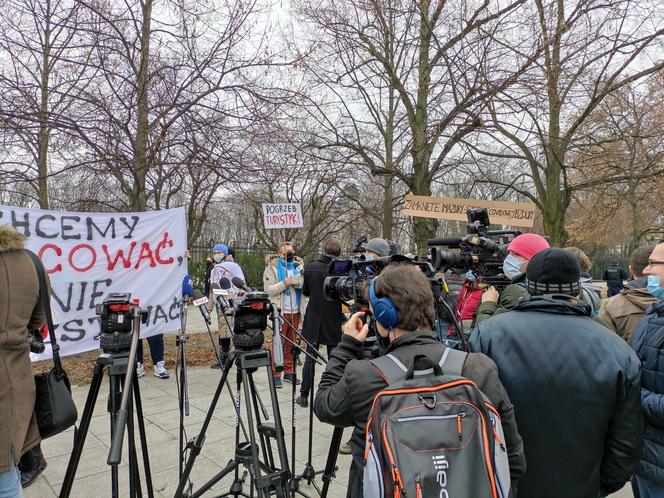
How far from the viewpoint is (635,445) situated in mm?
1952

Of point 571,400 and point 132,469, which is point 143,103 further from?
point 571,400

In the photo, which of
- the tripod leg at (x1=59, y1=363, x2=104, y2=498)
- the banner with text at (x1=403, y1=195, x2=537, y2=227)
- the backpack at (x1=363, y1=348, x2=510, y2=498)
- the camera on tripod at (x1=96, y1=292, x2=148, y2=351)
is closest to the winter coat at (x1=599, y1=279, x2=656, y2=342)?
the backpack at (x1=363, y1=348, x2=510, y2=498)

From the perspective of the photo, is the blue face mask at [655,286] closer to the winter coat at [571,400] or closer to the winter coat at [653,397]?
the winter coat at [653,397]

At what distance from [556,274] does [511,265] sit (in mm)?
1101

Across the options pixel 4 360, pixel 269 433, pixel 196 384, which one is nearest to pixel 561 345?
pixel 269 433

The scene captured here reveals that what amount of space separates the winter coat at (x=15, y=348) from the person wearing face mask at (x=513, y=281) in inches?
94.8

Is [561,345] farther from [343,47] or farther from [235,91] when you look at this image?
[343,47]

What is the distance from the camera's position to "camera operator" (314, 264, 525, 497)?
1690mm

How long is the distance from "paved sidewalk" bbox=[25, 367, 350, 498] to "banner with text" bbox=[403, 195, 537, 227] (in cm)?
358

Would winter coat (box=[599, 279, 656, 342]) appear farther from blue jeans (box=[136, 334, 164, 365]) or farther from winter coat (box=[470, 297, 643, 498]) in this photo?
blue jeans (box=[136, 334, 164, 365])

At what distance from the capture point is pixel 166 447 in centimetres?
417

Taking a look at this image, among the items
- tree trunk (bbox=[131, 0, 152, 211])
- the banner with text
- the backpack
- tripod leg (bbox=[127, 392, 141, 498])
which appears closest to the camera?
the backpack

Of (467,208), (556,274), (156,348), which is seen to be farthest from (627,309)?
(156,348)

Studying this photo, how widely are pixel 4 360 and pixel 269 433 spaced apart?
1387 mm
